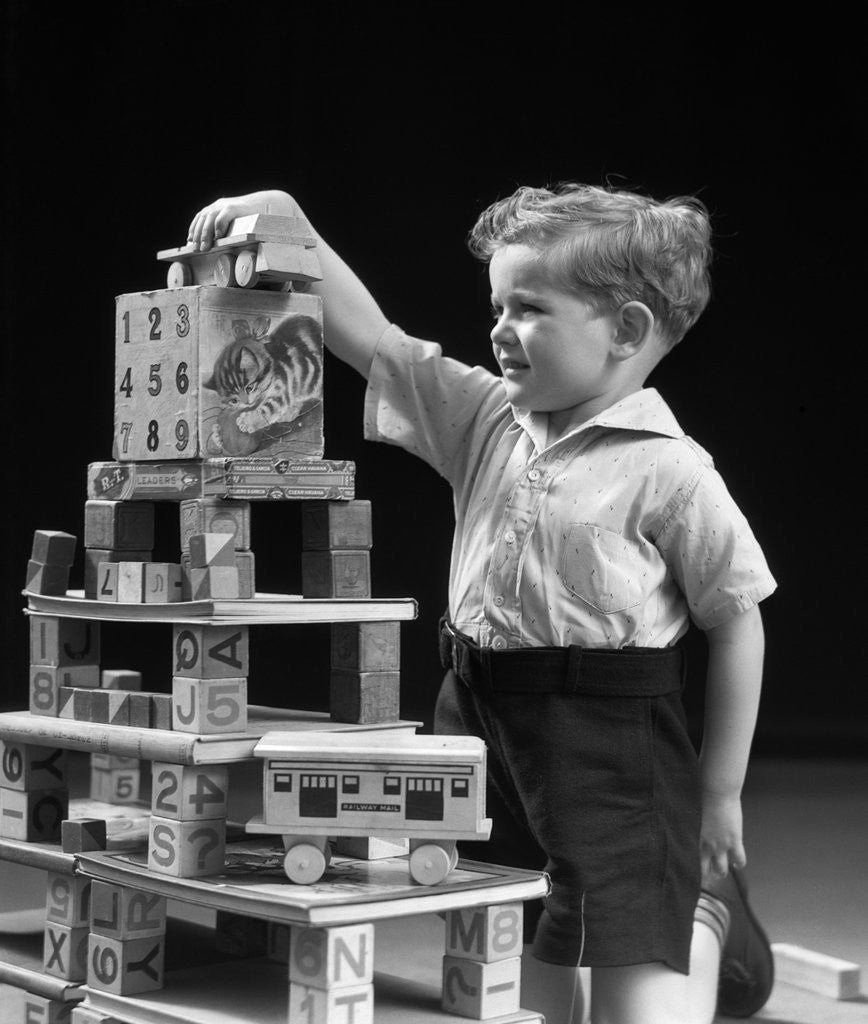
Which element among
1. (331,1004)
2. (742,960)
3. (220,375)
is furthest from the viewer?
(742,960)

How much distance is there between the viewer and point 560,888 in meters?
1.64

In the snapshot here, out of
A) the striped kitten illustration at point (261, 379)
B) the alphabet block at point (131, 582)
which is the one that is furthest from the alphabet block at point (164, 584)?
the striped kitten illustration at point (261, 379)

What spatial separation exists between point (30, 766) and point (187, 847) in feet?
1.05

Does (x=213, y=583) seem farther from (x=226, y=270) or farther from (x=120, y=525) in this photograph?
(x=226, y=270)

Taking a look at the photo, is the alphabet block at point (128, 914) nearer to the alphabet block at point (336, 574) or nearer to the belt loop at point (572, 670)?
the alphabet block at point (336, 574)

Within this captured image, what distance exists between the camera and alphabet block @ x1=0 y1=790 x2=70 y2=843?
1.77 metres

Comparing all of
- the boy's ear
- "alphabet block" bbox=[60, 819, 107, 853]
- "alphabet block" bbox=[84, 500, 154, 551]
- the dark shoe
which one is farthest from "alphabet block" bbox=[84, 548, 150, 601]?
the dark shoe

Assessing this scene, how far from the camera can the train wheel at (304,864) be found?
4.80 feet

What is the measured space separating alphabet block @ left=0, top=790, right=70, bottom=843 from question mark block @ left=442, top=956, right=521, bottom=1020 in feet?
1.62

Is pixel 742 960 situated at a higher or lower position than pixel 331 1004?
lower

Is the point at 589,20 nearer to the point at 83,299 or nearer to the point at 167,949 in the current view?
the point at 83,299

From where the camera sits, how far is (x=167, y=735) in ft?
5.08

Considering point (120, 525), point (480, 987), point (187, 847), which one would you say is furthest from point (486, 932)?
point (120, 525)

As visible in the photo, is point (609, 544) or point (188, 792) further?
point (609, 544)
